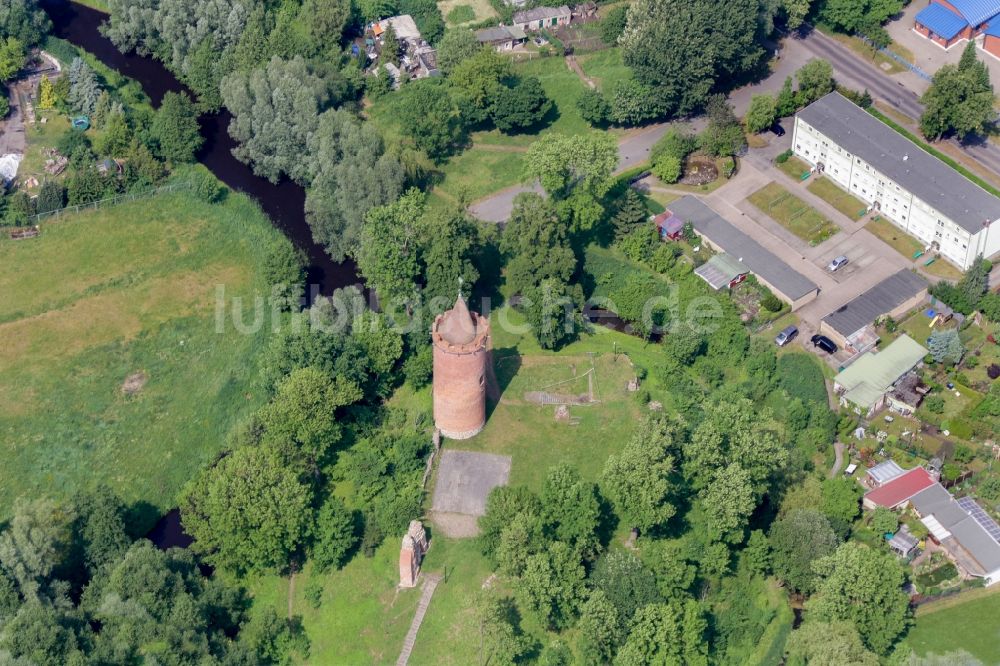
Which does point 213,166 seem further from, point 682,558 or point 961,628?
point 961,628

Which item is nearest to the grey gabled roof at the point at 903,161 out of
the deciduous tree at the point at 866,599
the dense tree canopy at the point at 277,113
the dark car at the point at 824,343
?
the dark car at the point at 824,343

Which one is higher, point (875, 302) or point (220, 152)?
point (875, 302)

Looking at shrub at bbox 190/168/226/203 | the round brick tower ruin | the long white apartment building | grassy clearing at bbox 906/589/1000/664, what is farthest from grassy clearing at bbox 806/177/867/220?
shrub at bbox 190/168/226/203

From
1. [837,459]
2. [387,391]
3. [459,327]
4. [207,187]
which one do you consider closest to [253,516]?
[387,391]

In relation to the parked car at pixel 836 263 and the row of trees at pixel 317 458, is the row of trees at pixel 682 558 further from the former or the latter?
the parked car at pixel 836 263

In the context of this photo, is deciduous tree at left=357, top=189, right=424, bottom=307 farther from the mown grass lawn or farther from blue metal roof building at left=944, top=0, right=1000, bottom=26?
blue metal roof building at left=944, top=0, right=1000, bottom=26

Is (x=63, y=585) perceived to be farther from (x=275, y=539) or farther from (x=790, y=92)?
(x=790, y=92)
